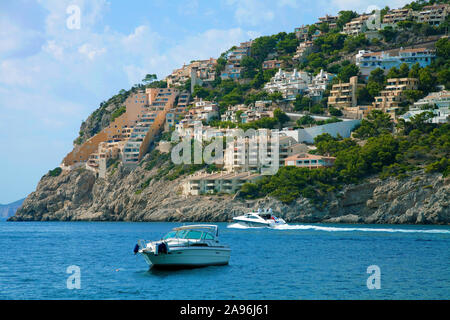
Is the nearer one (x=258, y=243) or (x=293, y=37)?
(x=258, y=243)

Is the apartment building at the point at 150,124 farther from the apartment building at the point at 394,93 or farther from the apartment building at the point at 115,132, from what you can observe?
the apartment building at the point at 394,93

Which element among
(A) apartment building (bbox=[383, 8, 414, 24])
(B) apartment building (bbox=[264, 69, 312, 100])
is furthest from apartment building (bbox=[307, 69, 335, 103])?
(A) apartment building (bbox=[383, 8, 414, 24])

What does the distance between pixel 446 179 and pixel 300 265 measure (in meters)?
48.0

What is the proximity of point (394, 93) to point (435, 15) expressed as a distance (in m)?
35.5

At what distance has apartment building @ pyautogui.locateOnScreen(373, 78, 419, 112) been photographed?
368 feet

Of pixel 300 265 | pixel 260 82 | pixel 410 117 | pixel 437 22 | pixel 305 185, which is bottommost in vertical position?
pixel 300 265

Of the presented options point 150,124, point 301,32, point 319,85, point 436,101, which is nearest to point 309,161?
point 436,101

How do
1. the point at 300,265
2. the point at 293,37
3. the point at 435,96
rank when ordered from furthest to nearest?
the point at 293,37, the point at 435,96, the point at 300,265

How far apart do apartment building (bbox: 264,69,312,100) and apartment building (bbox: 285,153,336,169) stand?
3223 centimetres

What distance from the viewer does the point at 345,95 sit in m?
121

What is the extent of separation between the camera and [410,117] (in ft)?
325
